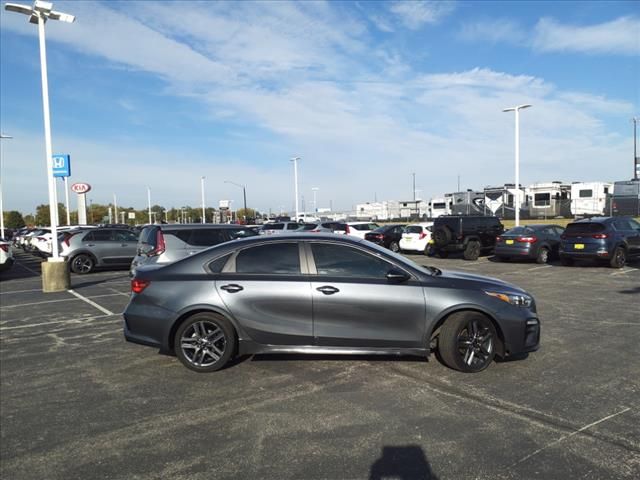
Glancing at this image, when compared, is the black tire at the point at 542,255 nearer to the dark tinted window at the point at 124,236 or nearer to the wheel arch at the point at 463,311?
the wheel arch at the point at 463,311

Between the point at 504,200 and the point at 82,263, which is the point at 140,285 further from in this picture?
the point at 504,200

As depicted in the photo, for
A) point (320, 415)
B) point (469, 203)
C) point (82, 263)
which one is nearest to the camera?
point (320, 415)

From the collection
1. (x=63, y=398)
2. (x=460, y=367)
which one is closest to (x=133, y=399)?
(x=63, y=398)

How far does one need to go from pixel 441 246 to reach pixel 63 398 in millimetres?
16209

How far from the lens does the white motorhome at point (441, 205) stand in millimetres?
44338

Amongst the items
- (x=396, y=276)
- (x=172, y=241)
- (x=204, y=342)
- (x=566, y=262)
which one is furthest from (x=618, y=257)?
(x=204, y=342)

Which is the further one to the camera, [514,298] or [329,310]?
[514,298]

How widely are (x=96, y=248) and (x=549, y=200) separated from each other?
113 feet

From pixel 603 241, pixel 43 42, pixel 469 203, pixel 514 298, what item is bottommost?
pixel 514 298

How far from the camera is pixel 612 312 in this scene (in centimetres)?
797

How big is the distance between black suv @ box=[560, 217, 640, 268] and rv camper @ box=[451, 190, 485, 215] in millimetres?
21948

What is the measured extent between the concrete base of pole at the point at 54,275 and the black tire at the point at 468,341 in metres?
10.6

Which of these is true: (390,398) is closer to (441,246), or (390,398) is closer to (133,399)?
(133,399)

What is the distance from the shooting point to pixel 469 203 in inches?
1501
